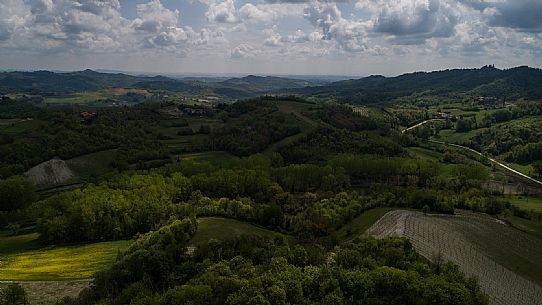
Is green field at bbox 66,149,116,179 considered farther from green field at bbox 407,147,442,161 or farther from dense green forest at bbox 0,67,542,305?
green field at bbox 407,147,442,161

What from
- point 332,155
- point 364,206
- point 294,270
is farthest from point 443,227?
point 332,155

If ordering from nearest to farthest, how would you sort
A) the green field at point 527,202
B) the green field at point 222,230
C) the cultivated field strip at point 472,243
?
the cultivated field strip at point 472,243, the green field at point 222,230, the green field at point 527,202

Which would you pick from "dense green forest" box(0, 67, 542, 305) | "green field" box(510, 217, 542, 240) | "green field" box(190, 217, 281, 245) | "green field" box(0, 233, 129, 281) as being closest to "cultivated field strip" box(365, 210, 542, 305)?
"green field" box(510, 217, 542, 240)

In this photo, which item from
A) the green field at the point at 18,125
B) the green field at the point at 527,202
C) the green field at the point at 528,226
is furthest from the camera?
the green field at the point at 18,125

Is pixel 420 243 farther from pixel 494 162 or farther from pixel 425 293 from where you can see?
pixel 494 162

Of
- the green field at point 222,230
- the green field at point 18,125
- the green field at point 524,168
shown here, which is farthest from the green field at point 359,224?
the green field at point 18,125

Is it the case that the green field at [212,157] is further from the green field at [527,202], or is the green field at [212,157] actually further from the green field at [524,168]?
the green field at [524,168]

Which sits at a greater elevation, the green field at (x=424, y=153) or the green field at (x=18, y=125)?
the green field at (x=18, y=125)
